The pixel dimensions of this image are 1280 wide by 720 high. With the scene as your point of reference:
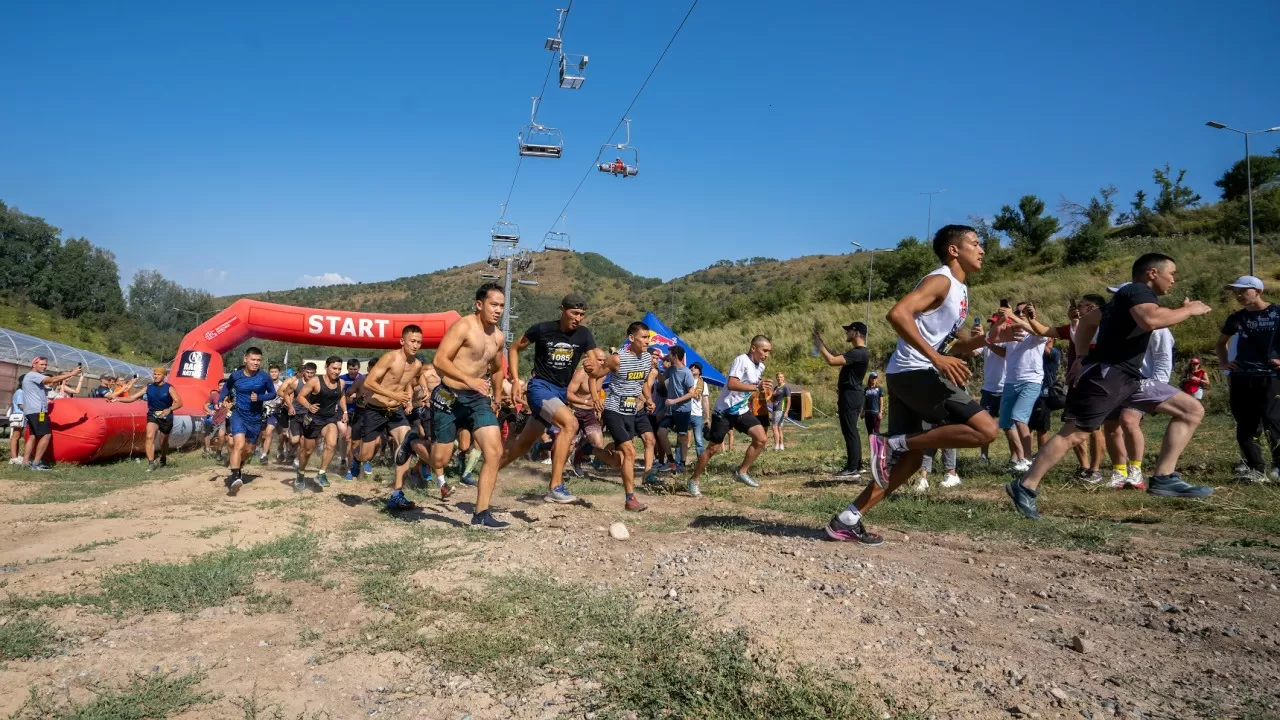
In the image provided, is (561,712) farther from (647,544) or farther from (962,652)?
(647,544)

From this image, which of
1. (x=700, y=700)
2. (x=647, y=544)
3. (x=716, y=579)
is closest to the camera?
(x=700, y=700)

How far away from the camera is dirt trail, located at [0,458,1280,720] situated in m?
2.79

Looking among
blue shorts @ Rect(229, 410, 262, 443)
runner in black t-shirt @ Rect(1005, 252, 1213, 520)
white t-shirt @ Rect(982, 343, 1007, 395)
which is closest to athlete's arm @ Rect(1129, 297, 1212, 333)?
runner in black t-shirt @ Rect(1005, 252, 1213, 520)

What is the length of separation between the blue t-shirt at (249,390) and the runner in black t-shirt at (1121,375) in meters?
Result: 8.92

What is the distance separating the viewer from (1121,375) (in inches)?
215

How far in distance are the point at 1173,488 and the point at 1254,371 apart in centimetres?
208

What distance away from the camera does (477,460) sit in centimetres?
1038

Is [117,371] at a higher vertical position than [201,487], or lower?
higher

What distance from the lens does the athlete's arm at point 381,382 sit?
7422 mm

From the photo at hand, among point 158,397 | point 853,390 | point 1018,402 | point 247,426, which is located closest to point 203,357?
point 158,397

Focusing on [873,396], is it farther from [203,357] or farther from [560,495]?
[203,357]

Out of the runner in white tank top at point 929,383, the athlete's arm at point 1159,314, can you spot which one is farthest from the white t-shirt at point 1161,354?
the runner in white tank top at point 929,383

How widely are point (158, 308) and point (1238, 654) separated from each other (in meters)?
85.8

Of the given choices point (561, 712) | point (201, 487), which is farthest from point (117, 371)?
point (561, 712)
